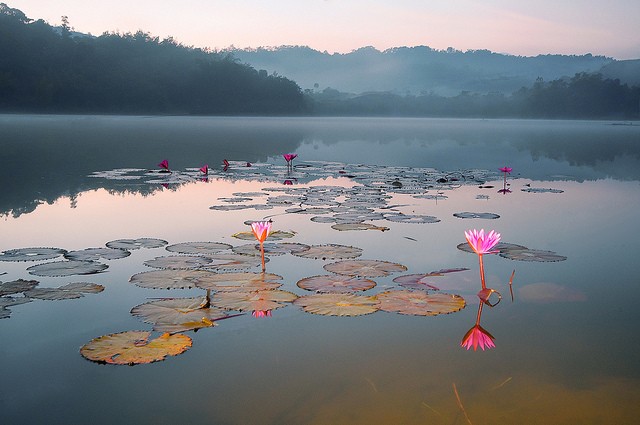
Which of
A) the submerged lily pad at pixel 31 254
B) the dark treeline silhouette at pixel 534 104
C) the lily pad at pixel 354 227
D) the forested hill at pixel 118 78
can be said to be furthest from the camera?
the dark treeline silhouette at pixel 534 104

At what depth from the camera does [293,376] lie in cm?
248

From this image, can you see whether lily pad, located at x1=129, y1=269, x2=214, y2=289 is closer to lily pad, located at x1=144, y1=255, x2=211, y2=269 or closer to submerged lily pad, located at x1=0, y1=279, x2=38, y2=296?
lily pad, located at x1=144, y1=255, x2=211, y2=269

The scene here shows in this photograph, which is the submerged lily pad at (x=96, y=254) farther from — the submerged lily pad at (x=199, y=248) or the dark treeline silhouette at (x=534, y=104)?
the dark treeline silhouette at (x=534, y=104)

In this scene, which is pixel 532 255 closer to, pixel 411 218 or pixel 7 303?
pixel 411 218

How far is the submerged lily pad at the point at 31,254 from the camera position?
4.25m

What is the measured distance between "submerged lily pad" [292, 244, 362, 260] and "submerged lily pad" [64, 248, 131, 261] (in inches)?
51.3

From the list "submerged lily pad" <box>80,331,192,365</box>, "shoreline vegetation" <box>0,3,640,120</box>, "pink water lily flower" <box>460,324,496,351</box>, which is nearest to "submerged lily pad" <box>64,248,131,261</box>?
"submerged lily pad" <box>80,331,192,365</box>

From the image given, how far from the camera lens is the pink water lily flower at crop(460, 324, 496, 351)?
284cm

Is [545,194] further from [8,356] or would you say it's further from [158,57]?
[158,57]

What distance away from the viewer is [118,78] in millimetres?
62594

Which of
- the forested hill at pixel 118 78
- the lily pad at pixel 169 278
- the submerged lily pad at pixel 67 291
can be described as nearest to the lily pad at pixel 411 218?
the lily pad at pixel 169 278

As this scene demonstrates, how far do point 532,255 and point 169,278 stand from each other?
2700 millimetres

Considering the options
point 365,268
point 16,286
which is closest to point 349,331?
point 365,268

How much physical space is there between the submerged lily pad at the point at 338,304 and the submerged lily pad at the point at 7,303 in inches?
59.9
